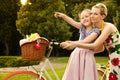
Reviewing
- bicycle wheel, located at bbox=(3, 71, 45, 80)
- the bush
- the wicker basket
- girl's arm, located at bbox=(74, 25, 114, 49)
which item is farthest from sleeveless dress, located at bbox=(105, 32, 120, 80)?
the bush

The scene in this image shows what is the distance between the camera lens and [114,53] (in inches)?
190

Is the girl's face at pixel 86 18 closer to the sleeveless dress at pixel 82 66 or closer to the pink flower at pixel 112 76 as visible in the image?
the sleeveless dress at pixel 82 66

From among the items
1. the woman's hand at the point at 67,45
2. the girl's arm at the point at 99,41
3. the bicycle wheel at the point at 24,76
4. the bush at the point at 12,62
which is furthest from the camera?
the bush at the point at 12,62

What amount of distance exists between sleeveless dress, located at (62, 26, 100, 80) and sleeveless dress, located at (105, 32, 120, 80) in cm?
21

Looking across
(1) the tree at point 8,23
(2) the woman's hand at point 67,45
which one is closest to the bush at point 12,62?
(1) the tree at point 8,23

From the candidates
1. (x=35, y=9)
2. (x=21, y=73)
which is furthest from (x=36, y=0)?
(x=21, y=73)

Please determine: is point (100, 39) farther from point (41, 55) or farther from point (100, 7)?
point (41, 55)

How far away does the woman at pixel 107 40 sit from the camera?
4.57 meters

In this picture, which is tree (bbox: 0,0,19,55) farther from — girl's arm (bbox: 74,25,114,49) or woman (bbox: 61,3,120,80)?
girl's arm (bbox: 74,25,114,49)

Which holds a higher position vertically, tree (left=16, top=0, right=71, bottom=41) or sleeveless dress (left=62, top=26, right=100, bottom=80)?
sleeveless dress (left=62, top=26, right=100, bottom=80)

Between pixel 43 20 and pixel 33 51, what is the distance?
23807 millimetres

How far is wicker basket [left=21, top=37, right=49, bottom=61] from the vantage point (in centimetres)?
558

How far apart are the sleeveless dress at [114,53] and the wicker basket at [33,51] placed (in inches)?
44.2

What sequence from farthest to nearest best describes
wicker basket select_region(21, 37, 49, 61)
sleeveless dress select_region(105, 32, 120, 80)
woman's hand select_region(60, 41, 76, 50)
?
wicker basket select_region(21, 37, 49, 61) < sleeveless dress select_region(105, 32, 120, 80) < woman's hand select_region(60, 41, 76, 50)
